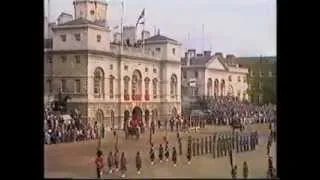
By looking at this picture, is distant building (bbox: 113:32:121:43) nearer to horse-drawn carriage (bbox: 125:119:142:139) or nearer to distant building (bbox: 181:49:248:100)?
distant building (bbox: 181:49:248:100)

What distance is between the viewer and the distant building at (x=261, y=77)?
5.25m

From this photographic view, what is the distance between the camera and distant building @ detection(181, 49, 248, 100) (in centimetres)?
555

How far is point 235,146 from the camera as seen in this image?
545cm

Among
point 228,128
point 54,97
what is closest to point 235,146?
point 228,128

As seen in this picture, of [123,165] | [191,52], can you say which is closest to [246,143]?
[191,52]

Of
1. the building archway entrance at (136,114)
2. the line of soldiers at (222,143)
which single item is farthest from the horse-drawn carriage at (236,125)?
the building archway entrance at (136,114)

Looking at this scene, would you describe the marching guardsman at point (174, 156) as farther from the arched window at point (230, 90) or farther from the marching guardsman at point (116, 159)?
the arched window at point (230, 90)

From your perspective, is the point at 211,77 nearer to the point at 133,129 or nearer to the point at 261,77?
the point at 261,77

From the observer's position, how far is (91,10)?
5.40 m

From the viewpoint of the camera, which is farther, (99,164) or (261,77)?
(261,77)

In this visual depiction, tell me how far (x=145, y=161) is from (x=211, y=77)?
3.64ft
